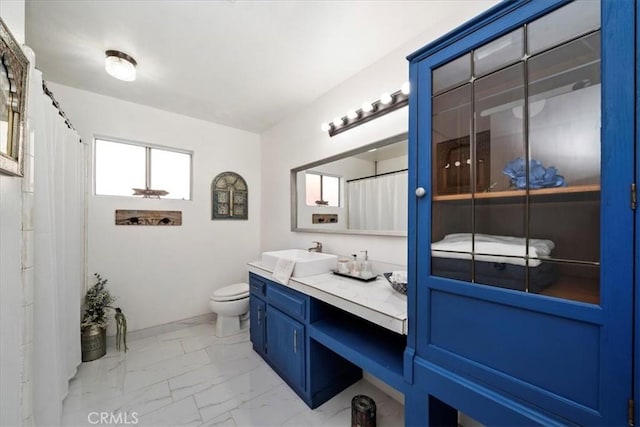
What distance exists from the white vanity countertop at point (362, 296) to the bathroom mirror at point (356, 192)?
437mm

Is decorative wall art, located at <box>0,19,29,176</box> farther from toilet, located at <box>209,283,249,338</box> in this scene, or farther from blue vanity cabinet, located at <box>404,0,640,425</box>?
toilet, located at <box>209,283,249,338</box>

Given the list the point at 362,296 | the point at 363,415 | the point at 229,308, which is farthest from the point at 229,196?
the point at 363,415

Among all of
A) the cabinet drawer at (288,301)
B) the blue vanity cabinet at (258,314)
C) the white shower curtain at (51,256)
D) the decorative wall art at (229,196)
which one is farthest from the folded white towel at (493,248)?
the decorative wall art at (229,196)

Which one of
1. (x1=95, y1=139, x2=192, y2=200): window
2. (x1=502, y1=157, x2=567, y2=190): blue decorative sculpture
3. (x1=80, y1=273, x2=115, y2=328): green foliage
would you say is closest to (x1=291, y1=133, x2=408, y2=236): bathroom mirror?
(x1=502, y1=157, x2=567, y2=190): blue decorative sculpture

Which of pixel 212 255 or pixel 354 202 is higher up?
pixel 354 202

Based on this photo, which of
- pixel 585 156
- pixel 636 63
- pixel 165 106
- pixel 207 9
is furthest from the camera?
pixel 165 106

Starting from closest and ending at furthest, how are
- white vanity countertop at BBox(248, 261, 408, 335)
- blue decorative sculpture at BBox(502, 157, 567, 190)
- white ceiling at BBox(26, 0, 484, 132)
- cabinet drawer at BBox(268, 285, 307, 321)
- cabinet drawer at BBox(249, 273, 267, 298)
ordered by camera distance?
blue decorative sculpture at BBox(502, 157, 567, 190), white vanity countertop at BBox(248, 261, 408, 335), white ceiling at BBox(26, 0, 484, 132), cabinet drawer at BBox(268, 285, 307, 321), cabinet drawer at BBox(249, 273, 267, 298)

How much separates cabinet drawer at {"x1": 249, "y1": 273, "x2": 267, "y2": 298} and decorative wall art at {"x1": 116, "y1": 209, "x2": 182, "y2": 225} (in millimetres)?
1230

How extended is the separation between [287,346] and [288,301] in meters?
0.34

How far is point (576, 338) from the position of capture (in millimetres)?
708

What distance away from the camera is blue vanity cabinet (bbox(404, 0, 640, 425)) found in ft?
2.15

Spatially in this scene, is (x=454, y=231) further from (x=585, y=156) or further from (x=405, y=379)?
(x=405, y=379)

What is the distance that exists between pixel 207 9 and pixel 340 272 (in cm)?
190

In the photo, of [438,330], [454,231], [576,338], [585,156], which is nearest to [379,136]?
[454,231]
